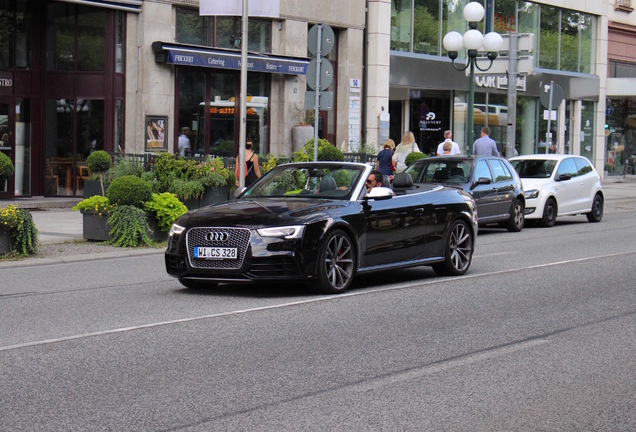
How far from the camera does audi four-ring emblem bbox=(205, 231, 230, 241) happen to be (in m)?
11.0

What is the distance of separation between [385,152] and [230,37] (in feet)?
23.6

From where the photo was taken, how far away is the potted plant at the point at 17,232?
15.7m

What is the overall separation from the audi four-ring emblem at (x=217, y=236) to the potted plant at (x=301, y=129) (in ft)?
64.0

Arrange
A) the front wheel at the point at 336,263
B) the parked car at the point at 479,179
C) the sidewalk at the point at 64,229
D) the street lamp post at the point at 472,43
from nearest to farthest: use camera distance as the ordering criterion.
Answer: the front wheel at the point at 336,263 → the sidewalk at the point at 64,229 → the parked car at the point at 479,179 → the street lamp post at the point at 472,43

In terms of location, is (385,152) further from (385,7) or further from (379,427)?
(379,427)

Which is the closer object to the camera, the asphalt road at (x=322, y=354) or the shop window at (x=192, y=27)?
the asphalt road at (x=322, y=354)

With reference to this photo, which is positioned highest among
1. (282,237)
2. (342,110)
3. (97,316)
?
(342,110)

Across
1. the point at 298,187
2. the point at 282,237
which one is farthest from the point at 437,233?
the point at 282,237

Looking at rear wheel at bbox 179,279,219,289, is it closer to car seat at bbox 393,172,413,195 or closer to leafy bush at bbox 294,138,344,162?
car seat at bbox 393,172,413,195

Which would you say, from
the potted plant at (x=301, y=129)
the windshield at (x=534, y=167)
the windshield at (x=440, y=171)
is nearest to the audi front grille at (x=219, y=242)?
the windshield at (x=440, y=171)

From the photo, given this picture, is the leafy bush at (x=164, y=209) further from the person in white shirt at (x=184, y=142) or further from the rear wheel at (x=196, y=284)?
the person in white shirt at (x=184, y=142)

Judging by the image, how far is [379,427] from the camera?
6066 mm

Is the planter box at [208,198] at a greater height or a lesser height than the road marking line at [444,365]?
greater

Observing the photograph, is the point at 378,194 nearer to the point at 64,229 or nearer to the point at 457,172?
the point at 457,172
